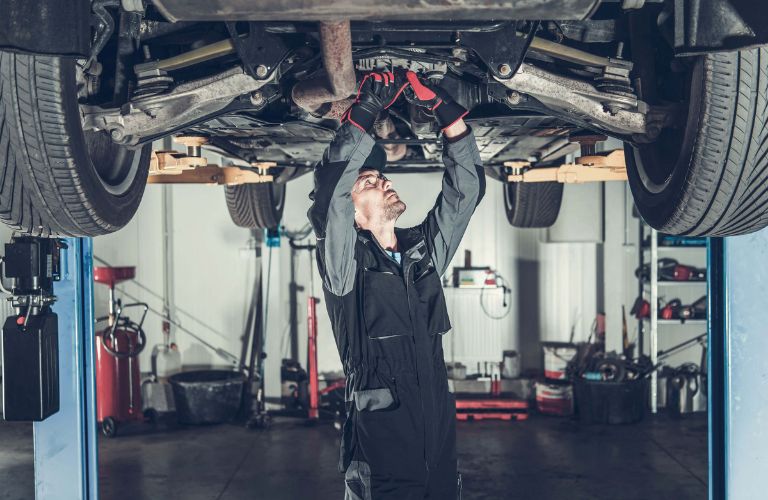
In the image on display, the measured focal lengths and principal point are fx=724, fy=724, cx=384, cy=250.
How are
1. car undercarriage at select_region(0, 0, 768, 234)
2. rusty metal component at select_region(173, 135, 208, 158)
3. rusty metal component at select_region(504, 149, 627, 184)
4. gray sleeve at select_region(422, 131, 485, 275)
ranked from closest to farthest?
car undercarriage at select_region(0, 0, 768, 234) < gray sleeve at select_region(422, 131, 485, 275) < rusty metal component at select_region(173, 135, 208, 158) < rusty metal component at select_region(504, 149, 627, 184)

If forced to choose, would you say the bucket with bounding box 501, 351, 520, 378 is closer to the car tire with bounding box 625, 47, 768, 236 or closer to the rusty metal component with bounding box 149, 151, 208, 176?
the rusty metal component with bounding box 149, 151, 208, 176

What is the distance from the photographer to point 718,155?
A: 178 centimetres

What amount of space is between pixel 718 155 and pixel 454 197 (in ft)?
2.79

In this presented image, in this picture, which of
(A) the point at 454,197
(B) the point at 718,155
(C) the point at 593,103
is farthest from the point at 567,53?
(A) the point at 454,197

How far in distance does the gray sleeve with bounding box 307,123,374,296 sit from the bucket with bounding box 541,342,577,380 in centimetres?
466

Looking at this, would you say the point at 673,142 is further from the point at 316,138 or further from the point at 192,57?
the point at 316,138

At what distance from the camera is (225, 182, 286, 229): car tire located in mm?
5004

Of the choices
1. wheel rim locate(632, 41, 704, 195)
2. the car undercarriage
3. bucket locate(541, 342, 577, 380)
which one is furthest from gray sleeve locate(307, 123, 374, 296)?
bucket locate(541, 342, 577, 380)

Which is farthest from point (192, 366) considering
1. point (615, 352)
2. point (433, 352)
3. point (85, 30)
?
point (85, 30)

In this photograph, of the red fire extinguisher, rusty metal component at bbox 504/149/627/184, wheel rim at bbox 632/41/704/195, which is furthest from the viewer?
the red fire extinguisher

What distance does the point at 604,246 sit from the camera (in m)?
6.81

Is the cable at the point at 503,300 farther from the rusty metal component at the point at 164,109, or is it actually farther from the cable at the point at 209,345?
the rusty metal component at the point at 164,109

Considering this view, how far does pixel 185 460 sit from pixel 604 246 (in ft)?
13.6

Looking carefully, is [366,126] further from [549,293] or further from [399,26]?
[549,293]
